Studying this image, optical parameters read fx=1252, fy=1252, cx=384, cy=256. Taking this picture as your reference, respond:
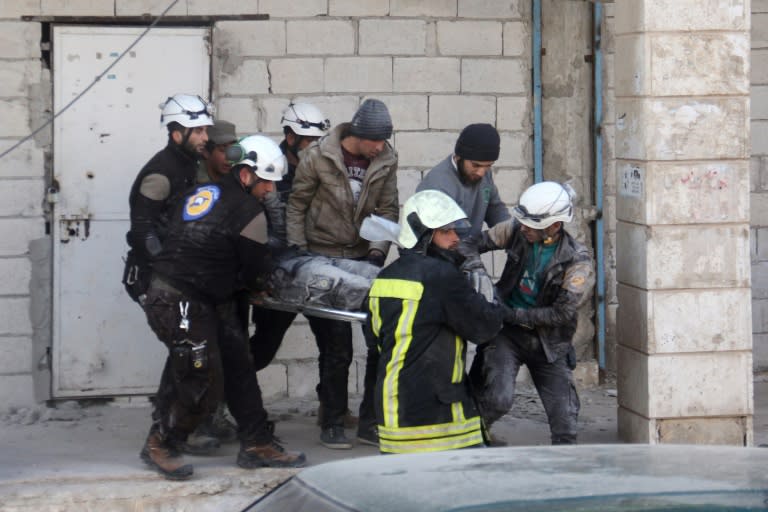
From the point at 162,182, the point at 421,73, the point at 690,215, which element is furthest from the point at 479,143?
the point at 421,73

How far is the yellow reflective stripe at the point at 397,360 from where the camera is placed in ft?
17.7

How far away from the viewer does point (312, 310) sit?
6.24 meters

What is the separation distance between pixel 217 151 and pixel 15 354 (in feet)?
7.32

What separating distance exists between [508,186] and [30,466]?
12.0 ft

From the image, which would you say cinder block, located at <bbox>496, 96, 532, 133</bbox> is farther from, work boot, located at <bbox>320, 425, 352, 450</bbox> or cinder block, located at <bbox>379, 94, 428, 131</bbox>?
work boot, located at <bbox>320, 425, 352, 450</bbox>

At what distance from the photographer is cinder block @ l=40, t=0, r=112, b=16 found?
792 centimetres

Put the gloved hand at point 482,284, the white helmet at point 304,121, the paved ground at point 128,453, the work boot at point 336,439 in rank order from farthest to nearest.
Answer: the white helmet at point 304,121 < the work boot at point 336,439 < the paved ground at point 128,453 < the gloved hand at point 482,284

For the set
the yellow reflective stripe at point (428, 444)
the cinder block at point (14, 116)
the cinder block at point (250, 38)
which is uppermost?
the cinder block at point (250, 38)

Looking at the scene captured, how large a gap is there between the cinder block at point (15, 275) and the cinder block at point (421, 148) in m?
2.53

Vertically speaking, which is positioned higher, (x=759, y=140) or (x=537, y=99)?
(x=537, y=99)

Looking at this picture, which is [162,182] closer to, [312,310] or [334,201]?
[334,201]

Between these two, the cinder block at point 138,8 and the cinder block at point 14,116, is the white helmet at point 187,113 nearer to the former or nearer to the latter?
the cinder block at point 138,8

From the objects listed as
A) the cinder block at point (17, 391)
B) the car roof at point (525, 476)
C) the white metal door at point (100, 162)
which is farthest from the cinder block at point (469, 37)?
the car roof at point (525, 476)

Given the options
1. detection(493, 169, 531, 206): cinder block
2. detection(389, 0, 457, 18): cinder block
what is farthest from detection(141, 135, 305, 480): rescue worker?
detection(493, 169, 531, 206): cinder block
